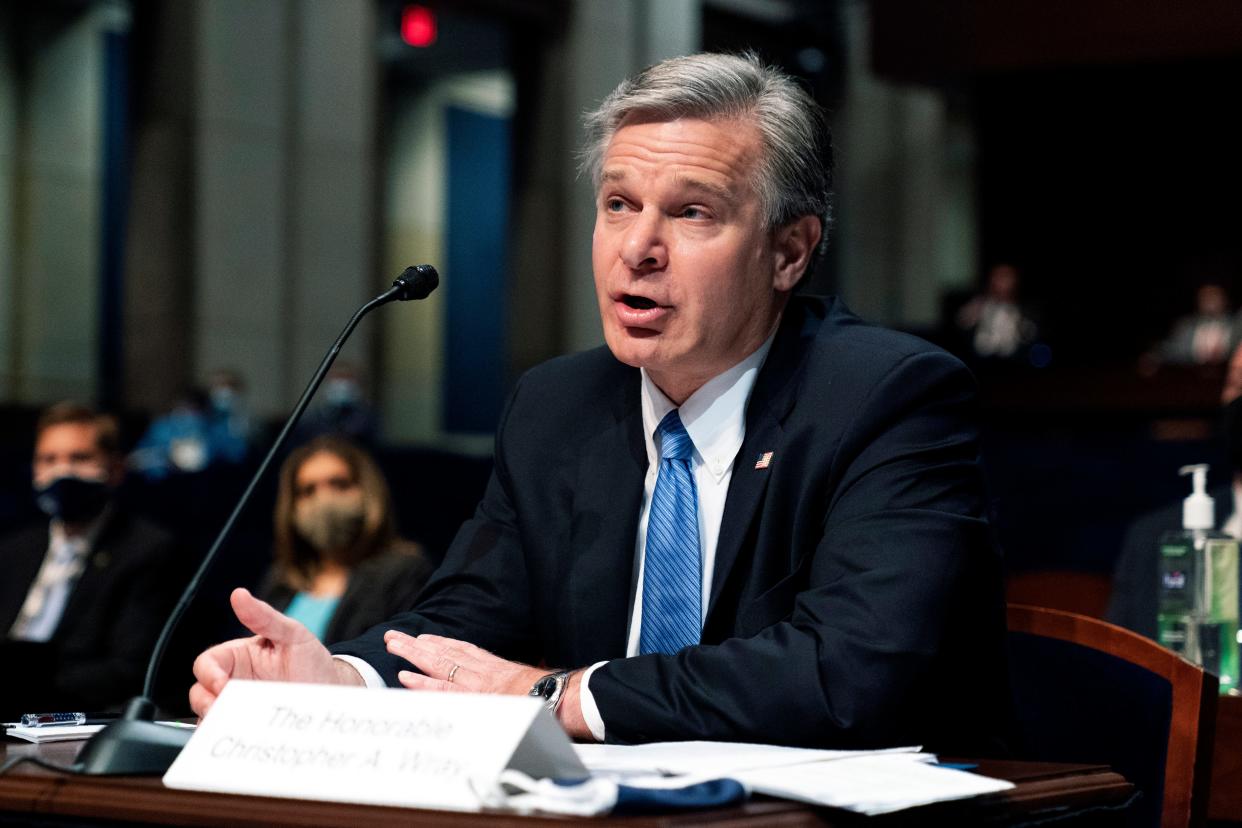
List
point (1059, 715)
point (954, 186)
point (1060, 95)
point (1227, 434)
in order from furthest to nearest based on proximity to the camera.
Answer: point (954, 186) < point (1060, 95) < point (1227, 434) < point (1059, 715)

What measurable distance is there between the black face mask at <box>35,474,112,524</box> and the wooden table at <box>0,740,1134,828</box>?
3.53 metres

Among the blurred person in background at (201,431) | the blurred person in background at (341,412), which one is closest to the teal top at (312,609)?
the blurred person in background at (341,412)

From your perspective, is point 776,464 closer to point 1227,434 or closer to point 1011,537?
point 1227,434

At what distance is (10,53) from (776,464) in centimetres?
1456

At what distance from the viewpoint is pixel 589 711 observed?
1.70m

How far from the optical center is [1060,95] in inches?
692

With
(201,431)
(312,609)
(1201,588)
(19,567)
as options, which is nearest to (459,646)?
(1201,588)

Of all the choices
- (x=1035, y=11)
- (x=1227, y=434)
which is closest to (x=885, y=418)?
(x=1227, y=434)

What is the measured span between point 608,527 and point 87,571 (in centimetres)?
318

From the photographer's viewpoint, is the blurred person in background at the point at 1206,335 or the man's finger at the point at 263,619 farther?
the blurred person in background at the point at 1206,335

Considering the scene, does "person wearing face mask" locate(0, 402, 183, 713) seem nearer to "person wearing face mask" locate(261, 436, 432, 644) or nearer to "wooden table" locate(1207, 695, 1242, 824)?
"person wearing face mask" locate(261, 436, 432, 644)

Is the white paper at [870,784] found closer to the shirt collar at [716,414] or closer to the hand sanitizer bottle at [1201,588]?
the shirt collar at [716,414]

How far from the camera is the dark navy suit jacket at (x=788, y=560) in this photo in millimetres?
1667

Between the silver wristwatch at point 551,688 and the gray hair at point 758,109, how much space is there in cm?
74
